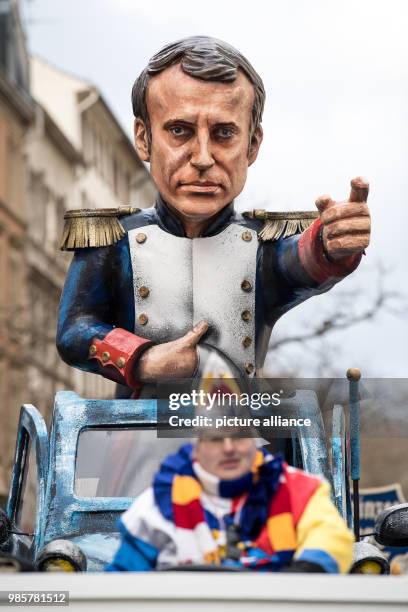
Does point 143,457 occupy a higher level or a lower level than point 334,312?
lower

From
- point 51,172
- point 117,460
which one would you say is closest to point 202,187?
point 117,460

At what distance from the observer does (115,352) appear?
2.84 metres

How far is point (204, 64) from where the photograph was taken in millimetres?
2830

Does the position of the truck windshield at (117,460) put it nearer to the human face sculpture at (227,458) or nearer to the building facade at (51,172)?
the human face sculpture at (227,458)

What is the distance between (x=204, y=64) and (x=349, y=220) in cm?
53

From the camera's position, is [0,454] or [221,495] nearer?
[221,495]

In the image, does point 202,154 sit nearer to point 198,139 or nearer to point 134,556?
point 198,139

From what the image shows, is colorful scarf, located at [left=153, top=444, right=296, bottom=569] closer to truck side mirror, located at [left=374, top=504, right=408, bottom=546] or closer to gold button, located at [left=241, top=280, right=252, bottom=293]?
truck side mirror, located at [left=374, top=504, right=408, bottom=546]

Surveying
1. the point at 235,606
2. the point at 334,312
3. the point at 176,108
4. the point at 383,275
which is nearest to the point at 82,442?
the point at 176,108

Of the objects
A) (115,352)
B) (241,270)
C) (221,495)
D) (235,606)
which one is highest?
(241,270)

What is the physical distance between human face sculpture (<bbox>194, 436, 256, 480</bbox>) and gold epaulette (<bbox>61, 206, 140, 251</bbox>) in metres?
1.06

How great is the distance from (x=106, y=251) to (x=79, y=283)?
0.33 ft

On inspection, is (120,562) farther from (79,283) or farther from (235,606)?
(79,283)

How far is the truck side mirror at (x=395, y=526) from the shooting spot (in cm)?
244
